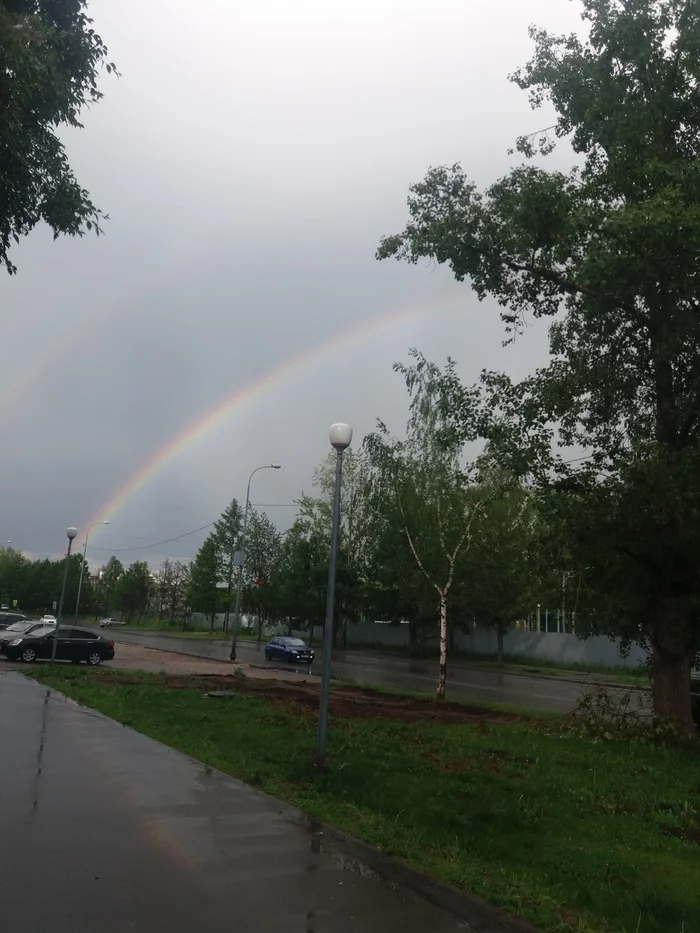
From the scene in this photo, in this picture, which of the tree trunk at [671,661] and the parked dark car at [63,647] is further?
the parked dark car at [63,647]

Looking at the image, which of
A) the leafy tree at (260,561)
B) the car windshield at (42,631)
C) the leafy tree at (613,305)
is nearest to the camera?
the leafy tree at (613,305)

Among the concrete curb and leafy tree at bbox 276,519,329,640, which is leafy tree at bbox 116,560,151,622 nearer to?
leafy tree at bbox 276,519,329,640

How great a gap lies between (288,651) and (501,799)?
105 feet

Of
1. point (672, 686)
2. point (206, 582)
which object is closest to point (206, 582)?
point (206, 582)

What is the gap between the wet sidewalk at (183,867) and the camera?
4.79 metres

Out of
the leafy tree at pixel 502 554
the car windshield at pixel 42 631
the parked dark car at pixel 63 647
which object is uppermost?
the leafy tree at pixel 502 554

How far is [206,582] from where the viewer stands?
7538cm

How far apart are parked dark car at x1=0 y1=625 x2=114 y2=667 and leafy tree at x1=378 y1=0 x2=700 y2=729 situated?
1840 centimetres

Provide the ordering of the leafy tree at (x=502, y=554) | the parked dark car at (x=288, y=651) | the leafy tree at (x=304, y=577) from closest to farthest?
the leafy tree at (x=502, y=554) < the parked dark car at (x=288, y=651) < the leafy tree at (x=304, y=577)

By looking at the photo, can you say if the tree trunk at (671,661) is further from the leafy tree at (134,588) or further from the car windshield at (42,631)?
the leafy tree at (134,588)

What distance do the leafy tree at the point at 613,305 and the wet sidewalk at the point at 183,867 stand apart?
27.9 feet

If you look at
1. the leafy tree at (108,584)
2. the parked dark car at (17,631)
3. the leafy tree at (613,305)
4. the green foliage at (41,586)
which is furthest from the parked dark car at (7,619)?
the leafy tree at (108,584)

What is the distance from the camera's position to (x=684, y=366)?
47.0 feet

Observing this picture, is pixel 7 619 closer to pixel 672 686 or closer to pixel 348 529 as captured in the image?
pixel 348 529
